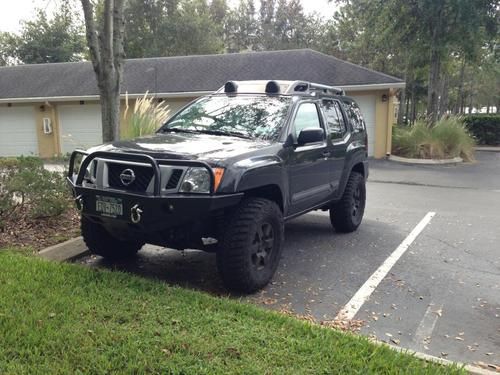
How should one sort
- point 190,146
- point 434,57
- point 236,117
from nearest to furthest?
point 190,146, point 236,117, point 434,57

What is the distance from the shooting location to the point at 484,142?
24578 mm

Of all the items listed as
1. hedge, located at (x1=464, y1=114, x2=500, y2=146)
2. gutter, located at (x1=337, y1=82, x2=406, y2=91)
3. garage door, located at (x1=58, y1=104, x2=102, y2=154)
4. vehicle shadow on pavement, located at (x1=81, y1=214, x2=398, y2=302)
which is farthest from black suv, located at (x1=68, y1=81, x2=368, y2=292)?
hedge, located at (x1=464, y1=114, x2=500, y2=146)

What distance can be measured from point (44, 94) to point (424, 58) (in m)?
17.0

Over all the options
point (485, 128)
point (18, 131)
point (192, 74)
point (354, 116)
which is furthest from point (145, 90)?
point (485, 128)

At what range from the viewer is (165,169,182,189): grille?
390 centimetres

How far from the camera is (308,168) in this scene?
17.6 ft

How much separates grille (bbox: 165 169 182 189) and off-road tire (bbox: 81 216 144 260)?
1.11 metres

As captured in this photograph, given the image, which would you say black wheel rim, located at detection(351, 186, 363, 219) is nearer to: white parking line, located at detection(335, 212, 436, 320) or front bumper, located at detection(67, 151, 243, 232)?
white parking line, located at detection(335, 212, 436, 320)

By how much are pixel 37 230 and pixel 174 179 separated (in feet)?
9.48

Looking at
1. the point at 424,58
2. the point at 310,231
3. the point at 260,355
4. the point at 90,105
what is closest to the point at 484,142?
the point at 424,58

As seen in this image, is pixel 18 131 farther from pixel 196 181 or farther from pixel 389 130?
pixel 196 181

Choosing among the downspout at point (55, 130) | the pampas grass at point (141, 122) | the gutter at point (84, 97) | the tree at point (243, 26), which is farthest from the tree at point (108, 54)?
the tree at point (243, 26)

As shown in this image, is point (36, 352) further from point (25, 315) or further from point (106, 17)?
point (106, 17)

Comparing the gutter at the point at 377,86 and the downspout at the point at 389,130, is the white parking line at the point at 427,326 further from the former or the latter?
the downspout at the point at 389,130
